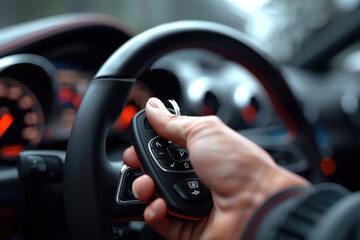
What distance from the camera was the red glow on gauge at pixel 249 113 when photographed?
70.8 inches

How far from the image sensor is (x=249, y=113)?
5.96 ft

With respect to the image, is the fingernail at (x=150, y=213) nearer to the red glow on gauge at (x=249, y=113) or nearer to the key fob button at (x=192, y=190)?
the key fob button at (x=192, y=190)

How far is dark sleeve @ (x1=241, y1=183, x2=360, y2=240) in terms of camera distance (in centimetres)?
57

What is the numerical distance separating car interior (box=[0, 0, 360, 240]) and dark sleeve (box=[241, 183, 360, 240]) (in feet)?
0.70

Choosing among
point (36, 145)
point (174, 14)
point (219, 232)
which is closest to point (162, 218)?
point (219, 232)

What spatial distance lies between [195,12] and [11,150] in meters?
2.49

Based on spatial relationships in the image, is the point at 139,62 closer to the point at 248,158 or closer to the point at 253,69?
the point at 248,158

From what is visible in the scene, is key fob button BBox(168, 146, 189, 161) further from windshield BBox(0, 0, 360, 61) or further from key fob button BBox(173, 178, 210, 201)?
windshield BBox(0, 0, 360, 61)

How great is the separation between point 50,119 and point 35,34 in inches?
13.3

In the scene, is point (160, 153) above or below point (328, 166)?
above

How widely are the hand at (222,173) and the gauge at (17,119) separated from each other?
1.72 ft

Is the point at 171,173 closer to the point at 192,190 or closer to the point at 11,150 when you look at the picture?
the point at 192,190

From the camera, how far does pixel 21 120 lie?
4.23ft

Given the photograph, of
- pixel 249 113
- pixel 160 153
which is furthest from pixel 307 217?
pixel 249 113
